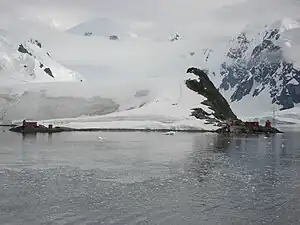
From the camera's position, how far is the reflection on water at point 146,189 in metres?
15.2

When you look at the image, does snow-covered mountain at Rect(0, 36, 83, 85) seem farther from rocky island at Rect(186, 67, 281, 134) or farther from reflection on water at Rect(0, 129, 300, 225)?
reflection on water at Rect(0, 129, 300, 225)

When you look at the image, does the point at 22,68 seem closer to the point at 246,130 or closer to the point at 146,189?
the point at 246,130

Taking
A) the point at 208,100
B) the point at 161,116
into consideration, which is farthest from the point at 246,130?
the point at 208,100

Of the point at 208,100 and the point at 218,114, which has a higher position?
the point at 208,100

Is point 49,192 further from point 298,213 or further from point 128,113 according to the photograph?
point 128,113

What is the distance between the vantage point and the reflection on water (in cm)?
1525

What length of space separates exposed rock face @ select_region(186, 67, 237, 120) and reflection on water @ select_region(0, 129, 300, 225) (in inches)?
1783

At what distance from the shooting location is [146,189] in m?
19.6

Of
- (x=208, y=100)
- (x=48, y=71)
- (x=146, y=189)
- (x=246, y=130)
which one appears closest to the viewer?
(x=146, y=189)

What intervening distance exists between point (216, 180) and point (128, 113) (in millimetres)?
59349

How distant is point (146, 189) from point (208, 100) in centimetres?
6396

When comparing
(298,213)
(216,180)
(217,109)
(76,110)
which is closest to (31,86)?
(76,110)

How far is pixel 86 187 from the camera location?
19672mm

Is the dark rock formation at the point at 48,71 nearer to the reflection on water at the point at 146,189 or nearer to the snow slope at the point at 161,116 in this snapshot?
the snow slope at the point at 161,116
